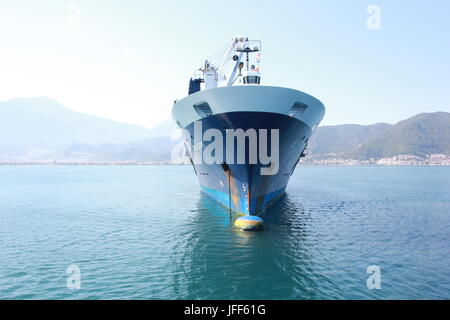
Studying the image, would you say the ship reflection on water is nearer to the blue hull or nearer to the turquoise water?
the turquoise water

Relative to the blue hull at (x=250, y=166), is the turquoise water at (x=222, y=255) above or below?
below

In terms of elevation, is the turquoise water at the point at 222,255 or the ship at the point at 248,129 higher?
the ship at the point at 248,129

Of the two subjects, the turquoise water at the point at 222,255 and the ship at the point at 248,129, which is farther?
the ship at the point at 248,129

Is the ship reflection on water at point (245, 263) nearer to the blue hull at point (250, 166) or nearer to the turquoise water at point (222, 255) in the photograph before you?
the turquoise water at point (222, 255)

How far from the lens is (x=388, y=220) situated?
81.5 ft

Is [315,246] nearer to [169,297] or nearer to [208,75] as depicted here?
[169,297]

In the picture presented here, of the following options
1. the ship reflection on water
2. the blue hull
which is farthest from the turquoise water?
the blue hull

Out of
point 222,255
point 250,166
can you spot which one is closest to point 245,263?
point 222,255

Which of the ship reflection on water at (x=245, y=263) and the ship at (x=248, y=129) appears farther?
the ship at (x=248, y=129)

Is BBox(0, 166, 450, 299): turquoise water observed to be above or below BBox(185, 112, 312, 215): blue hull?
below

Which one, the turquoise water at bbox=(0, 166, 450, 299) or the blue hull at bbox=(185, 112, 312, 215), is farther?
the blue hull at bbox=(185, 112, 312, 215)

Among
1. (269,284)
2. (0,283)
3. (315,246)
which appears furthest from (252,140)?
(0,283)

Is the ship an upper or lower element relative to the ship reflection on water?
upper

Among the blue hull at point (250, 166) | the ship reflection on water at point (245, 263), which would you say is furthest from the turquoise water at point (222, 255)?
the blue hull at point (250, 166)
